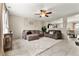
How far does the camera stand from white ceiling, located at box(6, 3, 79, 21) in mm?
2385

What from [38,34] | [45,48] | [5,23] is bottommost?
[45,48]

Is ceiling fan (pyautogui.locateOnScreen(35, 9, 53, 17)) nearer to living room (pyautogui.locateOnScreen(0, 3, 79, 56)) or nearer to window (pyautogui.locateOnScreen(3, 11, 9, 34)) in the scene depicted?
living room (pyautogui.locateOnScreen(0, 3, 79, 56))

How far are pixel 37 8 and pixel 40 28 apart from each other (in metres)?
0.41

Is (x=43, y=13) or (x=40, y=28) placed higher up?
(x=43, y=13)

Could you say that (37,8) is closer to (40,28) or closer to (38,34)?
(40,28)

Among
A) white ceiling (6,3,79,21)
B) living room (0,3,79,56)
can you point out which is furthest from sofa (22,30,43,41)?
white ceiling (6,3,79,21)

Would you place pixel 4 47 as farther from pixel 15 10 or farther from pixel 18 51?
pixel 15 10

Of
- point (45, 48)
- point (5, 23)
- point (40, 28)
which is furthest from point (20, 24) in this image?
point (45, 48)

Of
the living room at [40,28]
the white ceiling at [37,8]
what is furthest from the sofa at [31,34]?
the white ceiling at [37,8]

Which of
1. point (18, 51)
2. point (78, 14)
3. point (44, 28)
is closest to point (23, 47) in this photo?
point (18, 51)

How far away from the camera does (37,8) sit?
7.95ft

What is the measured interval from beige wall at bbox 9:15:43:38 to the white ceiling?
83mm

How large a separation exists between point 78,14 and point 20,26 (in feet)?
3.86

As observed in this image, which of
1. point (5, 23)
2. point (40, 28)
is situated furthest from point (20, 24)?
point (40, 28)
